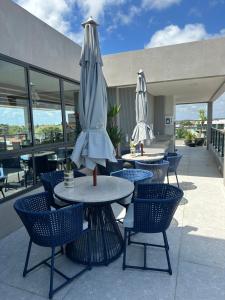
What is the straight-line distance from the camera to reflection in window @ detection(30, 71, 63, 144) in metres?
3.95

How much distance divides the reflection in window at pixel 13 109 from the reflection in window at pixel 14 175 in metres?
0.21

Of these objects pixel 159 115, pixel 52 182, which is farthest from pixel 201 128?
pixel 52 182

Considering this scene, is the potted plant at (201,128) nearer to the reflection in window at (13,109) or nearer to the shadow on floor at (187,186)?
the shadow on floor at (187,186)

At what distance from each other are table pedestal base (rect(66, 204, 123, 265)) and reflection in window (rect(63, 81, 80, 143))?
2763mm

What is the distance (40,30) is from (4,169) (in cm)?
259

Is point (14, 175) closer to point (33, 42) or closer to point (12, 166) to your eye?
point (12, 166)

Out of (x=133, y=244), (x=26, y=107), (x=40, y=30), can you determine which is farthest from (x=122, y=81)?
(x=133, y=244)

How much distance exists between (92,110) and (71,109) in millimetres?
2730

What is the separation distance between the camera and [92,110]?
2594 mm

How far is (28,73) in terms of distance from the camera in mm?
3639

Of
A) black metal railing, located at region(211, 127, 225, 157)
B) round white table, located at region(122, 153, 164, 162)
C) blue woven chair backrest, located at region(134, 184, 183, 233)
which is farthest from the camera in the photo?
black metal railing, located at region(211, 127, 225, 157)

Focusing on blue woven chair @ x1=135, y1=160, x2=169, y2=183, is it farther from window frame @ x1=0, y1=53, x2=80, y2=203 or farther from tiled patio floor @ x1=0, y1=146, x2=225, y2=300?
window frame @ x1=0, y1=53, x2=80, y2=203

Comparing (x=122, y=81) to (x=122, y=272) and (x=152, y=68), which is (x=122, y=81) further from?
(x=122, y=272)

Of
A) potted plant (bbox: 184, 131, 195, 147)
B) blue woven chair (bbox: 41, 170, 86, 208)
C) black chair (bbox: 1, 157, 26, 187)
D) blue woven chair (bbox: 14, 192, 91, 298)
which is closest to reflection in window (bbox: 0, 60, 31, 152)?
black chair (bbox: 1, 157, 26, 187)
